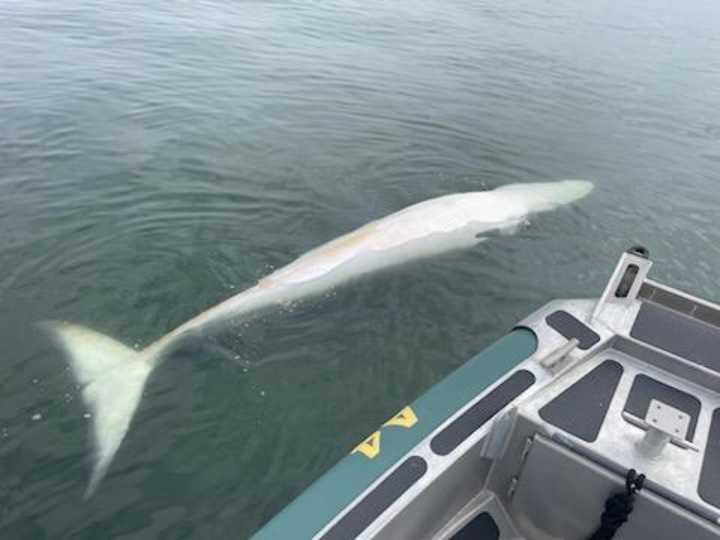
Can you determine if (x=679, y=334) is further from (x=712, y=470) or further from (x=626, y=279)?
(x=712, y=470)

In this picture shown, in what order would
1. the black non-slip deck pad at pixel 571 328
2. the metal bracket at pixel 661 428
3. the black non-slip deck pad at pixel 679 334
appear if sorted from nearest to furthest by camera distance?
the metal bracket at pixel 661 428, the black non-slip deck pad at pixel 679 334, the black non-slip deck pad at pixel 571 328

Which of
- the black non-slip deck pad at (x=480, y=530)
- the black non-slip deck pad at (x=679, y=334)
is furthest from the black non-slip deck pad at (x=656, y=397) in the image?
the black non-slip deck pad at (x=480, y=530)

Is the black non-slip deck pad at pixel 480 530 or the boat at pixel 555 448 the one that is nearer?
the boat at pixel 555 448

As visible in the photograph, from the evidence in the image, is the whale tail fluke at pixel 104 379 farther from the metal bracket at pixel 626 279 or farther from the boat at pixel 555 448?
the metal bracket at pixel 626 279

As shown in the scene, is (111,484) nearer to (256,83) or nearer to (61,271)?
(61,271)

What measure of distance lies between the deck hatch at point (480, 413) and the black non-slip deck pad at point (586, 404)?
14.4 inches

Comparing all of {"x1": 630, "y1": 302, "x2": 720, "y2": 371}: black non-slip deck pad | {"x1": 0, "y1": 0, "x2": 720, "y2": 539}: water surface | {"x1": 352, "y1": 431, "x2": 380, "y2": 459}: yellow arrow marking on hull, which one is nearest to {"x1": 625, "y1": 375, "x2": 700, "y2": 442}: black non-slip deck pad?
{"x1": 630, "y1": 302, "x2": 720, "y2": 371}: black non-slip deck pad

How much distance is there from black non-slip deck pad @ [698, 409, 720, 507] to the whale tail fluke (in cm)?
596

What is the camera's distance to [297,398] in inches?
317

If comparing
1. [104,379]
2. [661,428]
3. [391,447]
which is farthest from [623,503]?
[104,379]

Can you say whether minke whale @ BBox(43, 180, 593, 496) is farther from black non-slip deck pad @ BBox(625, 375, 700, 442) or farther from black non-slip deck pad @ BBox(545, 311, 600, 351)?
black non-slip deck pad @ BBox(625, 375, 700, 442)

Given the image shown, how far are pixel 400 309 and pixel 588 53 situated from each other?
23.9 m

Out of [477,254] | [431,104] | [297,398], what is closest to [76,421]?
[297,398]

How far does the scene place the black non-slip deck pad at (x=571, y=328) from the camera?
6137 millimetres
